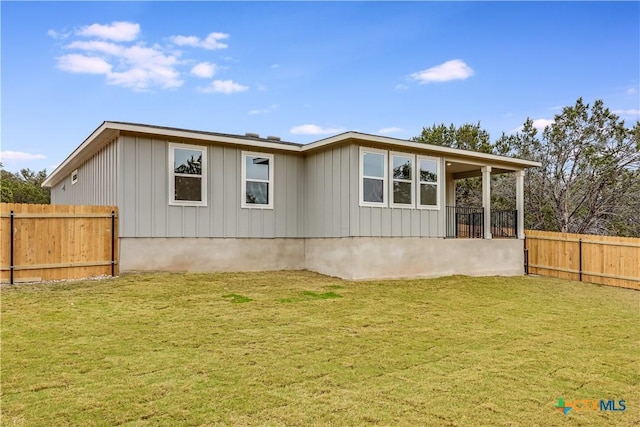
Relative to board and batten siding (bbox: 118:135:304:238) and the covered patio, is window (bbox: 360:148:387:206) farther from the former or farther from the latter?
the covered patio

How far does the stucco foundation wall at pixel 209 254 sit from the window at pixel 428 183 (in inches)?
139

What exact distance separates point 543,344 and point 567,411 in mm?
2156

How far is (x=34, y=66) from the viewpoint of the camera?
12812 mm

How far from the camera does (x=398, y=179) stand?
11242 millimetres

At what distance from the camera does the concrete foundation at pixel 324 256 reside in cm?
977

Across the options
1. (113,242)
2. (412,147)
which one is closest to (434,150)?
(412,147)

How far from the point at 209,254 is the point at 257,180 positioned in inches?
89.0

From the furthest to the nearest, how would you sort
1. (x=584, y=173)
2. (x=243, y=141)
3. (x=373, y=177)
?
(x=584, y=173)
(x=373, y=177)
(x=243, y=141)

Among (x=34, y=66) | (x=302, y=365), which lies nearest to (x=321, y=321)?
(x=302, y=365)

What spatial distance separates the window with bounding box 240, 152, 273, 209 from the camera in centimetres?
1092

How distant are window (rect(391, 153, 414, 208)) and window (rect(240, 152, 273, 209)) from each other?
321 cm

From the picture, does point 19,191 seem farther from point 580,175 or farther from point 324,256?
point 580,175

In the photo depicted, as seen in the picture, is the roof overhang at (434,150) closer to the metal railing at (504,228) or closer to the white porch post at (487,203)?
the white porch post at (487,203)

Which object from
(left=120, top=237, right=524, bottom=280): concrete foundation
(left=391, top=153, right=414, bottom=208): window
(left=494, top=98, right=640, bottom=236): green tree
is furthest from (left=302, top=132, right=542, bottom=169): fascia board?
(left=494, top=98, right=640, bottom=236): green tree
